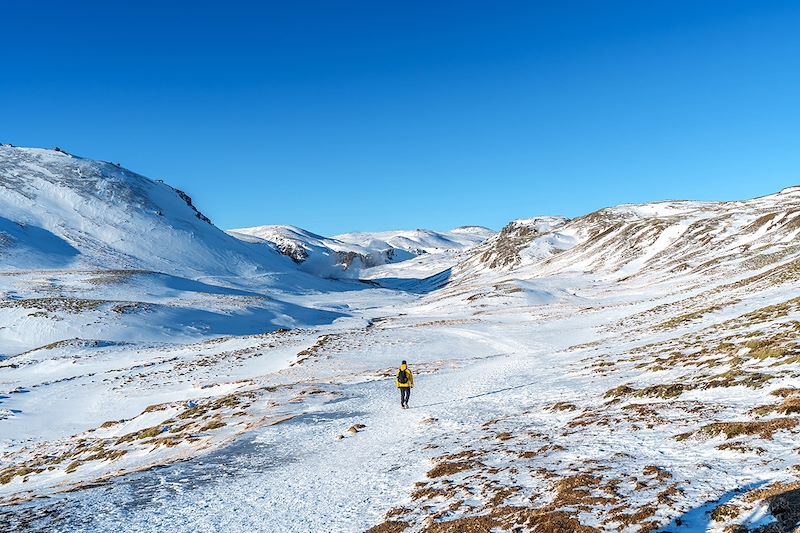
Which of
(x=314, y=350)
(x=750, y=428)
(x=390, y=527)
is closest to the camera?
(x=390, y=527)

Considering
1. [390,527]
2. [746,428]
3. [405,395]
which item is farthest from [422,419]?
[746,428]

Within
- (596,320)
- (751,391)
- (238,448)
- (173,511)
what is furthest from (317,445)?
(596,320)

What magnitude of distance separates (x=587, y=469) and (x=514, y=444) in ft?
13.2

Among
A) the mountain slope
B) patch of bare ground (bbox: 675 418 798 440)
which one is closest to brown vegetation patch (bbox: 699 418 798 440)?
patch of bare ground (bbox: 675 418 798 440)

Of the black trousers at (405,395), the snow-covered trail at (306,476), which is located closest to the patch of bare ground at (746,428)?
the snow-covered trail at (306,476)

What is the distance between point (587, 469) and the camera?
13.1m

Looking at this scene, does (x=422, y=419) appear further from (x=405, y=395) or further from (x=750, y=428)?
(x=750, y=428)

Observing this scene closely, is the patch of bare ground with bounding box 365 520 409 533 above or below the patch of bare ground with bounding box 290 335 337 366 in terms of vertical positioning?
above

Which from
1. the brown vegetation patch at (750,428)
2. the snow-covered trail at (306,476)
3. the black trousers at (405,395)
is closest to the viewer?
the brown vegetation patch at (750,428)

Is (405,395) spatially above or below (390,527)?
below

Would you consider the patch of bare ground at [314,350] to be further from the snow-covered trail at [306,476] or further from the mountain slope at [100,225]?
the mountain slope at [100,225]

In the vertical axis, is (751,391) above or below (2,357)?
above

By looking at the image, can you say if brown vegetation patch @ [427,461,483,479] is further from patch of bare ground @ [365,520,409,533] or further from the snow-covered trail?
patch of bare ground @ [365,520,409,533]

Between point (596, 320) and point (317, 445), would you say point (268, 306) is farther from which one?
point (317, 445)
